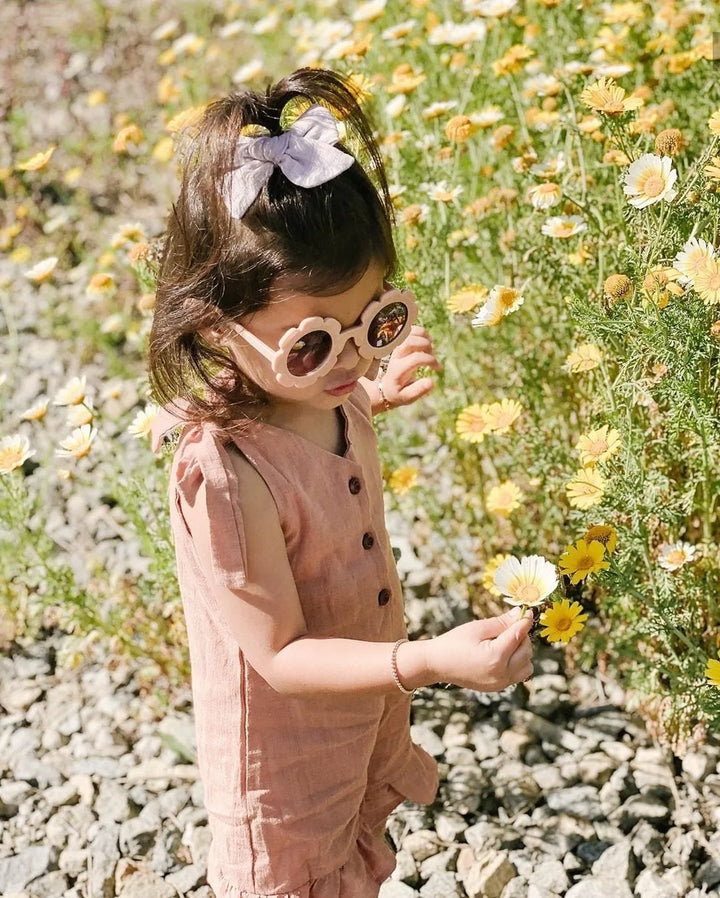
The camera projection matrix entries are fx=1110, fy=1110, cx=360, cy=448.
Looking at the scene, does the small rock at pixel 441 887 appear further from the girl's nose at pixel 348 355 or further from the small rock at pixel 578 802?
the girl's nose at pixel 348 355

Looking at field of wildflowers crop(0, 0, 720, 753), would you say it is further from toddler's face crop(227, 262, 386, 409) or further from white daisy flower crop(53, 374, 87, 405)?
toddler's face crop(227, 262, 386, 409)

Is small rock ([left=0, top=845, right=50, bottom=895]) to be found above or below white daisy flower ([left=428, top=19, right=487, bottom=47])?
below

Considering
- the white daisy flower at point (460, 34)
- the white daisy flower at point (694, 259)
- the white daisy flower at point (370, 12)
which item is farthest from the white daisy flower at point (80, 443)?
the white daisy flower at point (370, 12)

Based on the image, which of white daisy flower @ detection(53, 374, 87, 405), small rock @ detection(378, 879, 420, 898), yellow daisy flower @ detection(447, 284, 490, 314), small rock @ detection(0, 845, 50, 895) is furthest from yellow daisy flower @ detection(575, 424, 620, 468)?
small rock @ detection(0, 845, 50, 895)

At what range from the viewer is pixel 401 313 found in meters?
1.35

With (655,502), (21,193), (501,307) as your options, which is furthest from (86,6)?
(655,502)

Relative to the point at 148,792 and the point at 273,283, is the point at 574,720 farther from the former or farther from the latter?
the point at 273,283

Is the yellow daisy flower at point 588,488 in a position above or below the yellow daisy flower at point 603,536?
below

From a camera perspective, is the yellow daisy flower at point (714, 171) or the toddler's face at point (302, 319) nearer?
the toddler's face at point (302, 319)

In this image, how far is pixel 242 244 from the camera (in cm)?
126

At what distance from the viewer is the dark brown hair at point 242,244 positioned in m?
1.25

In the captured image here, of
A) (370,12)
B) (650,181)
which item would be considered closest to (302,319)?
(650,181)

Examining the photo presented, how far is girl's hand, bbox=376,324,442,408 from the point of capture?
67.6 inches

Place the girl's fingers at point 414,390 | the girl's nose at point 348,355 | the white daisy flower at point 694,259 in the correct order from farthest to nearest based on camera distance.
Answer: the girl's fingers at point 414,390 < the white daisy flower at point 694,259 < the girl's nose at point 348,355
